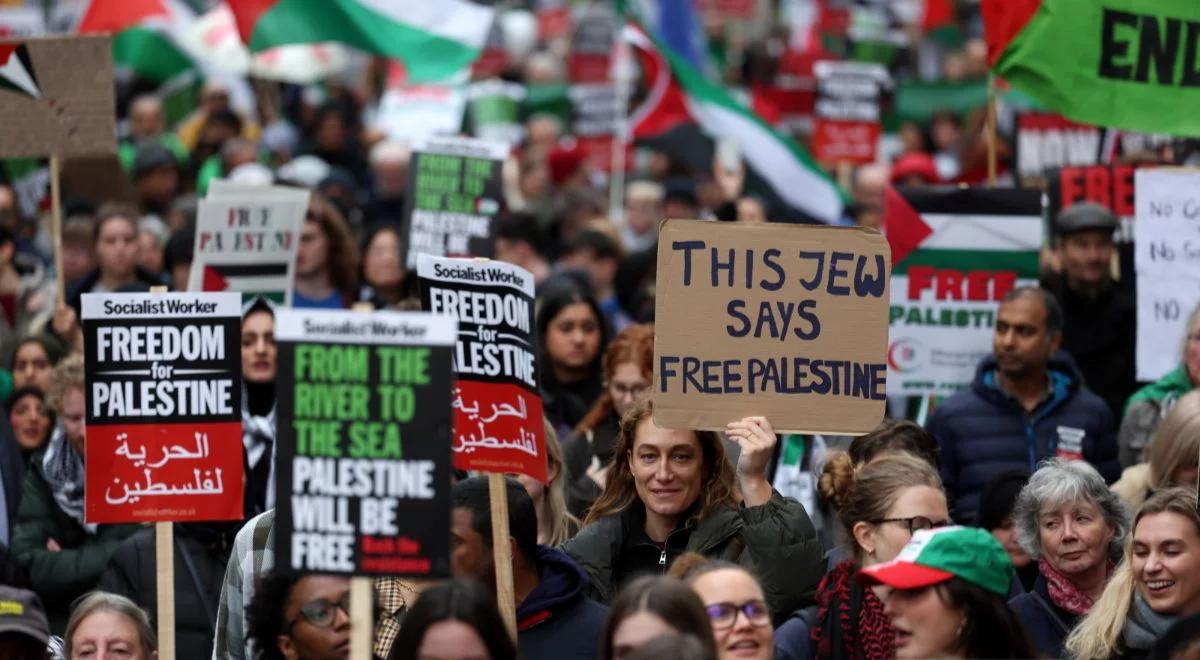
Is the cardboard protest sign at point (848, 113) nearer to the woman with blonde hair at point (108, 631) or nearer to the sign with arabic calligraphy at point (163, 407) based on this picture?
the sign with arabic calligraphy at point (163, 407)

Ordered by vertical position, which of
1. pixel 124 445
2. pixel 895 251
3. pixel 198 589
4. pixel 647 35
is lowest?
pixel 198 589

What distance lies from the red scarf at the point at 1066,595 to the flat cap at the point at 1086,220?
13.2 ft

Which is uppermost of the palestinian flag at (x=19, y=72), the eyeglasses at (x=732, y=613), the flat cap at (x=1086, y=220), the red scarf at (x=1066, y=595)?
the palestinian flag at (x=19, y=72)

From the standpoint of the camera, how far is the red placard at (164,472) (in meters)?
7.49

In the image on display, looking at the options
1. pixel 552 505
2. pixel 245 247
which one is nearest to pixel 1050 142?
pixel 245 247

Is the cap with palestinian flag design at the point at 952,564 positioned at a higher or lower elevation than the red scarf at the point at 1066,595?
higher

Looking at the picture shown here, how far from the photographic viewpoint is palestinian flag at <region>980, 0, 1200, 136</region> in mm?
10039

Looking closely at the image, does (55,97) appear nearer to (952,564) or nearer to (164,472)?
(164,472)

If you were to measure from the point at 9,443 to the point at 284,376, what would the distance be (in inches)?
171

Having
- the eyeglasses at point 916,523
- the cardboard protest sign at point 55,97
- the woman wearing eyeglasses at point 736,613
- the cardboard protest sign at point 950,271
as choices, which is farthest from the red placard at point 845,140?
the woman wearing eyeglasses at point 736,613

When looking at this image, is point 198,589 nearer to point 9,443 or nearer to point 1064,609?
point 9,443

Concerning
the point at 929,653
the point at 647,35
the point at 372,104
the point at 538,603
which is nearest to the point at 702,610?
the point at 929,653

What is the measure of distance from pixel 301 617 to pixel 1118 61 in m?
5.26

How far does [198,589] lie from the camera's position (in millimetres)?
8750
